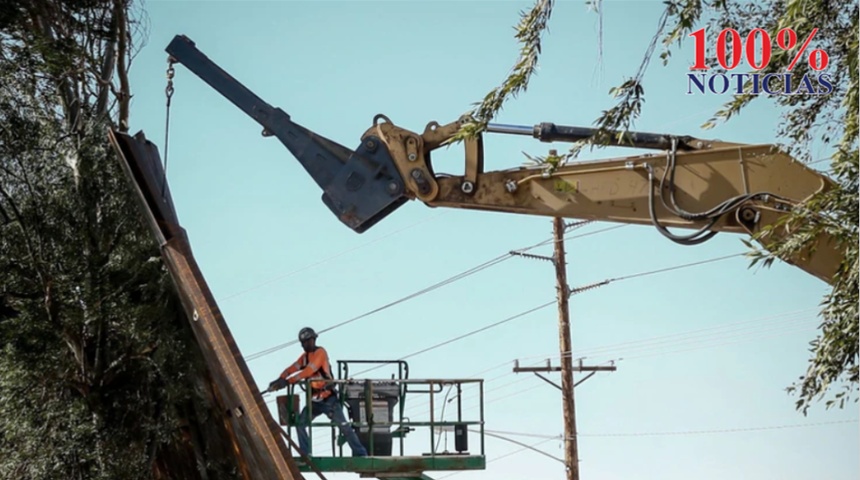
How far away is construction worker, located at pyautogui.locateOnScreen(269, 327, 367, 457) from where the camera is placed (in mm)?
16047

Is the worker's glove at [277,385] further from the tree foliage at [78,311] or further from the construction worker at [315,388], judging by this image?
the tree foliage at [78,311]

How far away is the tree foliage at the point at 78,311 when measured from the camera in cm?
1847

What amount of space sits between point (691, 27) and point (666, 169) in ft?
11.8

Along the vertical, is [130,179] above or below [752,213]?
above

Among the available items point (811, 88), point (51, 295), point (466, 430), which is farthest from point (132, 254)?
point (811, 88)

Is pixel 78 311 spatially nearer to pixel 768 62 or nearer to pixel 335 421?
pixel 335 421

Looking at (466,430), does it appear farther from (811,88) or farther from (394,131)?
(811,88)

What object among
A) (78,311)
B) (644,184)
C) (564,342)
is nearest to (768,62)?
(644,184)

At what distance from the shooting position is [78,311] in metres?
19.2

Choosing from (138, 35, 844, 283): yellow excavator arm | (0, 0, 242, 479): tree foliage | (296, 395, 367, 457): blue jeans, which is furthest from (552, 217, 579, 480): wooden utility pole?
(138, 35, 844, 283): yellow excavator arm

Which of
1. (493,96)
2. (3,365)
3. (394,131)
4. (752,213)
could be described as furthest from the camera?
(3,365)

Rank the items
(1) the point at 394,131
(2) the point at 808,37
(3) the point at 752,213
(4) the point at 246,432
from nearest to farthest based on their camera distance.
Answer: (2) the point at 808,37 < (3) the point at 752,213 < (1) the point at 394,131 < (4) the point at 246,432

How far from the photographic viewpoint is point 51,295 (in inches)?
759

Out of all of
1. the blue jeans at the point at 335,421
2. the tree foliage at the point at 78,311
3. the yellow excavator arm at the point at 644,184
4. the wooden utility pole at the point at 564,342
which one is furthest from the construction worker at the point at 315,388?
the wooden utility pole at the point at 564,342
